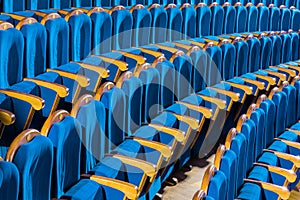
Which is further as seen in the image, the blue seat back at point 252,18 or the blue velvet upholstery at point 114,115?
the blue seat back at point 252,18

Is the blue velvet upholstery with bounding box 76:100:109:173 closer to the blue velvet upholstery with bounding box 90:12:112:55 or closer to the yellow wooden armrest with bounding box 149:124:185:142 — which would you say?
the yellow wooden armrest with bounding box 149:124:185:142

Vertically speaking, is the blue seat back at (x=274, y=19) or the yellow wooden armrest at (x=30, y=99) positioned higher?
the blue seat back at (x=274, y=19)

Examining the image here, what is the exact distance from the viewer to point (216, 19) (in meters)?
0.86

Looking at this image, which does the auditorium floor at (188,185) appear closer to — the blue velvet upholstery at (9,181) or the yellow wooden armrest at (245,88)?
the yellow wooden armrest at (245,88)

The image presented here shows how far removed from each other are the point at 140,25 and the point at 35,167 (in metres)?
0.43

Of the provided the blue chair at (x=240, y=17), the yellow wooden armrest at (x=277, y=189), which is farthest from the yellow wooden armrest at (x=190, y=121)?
the blue chair at (x=240, y=17)

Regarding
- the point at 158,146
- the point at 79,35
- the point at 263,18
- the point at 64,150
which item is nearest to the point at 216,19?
the point at 263,18

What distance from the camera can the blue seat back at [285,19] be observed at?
1.00 meters

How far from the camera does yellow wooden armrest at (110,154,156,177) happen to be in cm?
40

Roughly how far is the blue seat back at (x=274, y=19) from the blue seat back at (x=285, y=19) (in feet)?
0.04

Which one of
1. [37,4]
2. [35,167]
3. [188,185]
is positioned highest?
[37,4]

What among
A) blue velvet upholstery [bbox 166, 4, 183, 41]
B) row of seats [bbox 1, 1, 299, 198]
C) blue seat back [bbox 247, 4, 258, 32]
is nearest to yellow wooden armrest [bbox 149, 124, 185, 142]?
row of seats [bbox 1, 1, 299, 198]

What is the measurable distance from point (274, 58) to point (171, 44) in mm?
261

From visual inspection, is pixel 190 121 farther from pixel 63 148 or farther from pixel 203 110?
pixel 63 148
